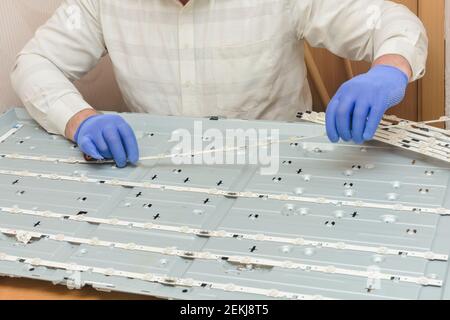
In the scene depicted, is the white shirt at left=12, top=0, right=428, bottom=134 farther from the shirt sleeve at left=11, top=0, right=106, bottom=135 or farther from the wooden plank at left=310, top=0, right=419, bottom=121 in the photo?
the wooden plank at left=310, top=0, right=419, bottom=121

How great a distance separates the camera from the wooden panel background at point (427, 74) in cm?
163

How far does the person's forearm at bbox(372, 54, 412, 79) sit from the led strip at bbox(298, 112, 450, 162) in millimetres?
87

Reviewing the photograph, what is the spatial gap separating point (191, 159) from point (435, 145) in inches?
15.8

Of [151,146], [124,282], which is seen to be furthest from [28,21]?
[124,282]

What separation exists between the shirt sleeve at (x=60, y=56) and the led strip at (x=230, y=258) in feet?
1.40

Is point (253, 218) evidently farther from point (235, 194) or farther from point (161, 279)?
point (161, 279)

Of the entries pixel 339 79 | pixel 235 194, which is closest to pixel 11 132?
pixel 235 194

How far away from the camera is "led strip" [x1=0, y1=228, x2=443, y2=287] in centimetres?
82

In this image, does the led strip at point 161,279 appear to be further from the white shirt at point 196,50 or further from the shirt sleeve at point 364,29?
the shirt sleeve at point 364,29

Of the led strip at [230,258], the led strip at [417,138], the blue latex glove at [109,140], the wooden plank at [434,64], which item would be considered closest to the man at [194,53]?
the blue latex glove at [109,140]

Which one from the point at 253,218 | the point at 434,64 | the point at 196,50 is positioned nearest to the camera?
the point at 253,218

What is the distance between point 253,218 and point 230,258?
104mm

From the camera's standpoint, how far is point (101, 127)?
4.04 ft

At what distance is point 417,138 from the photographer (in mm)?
1110
